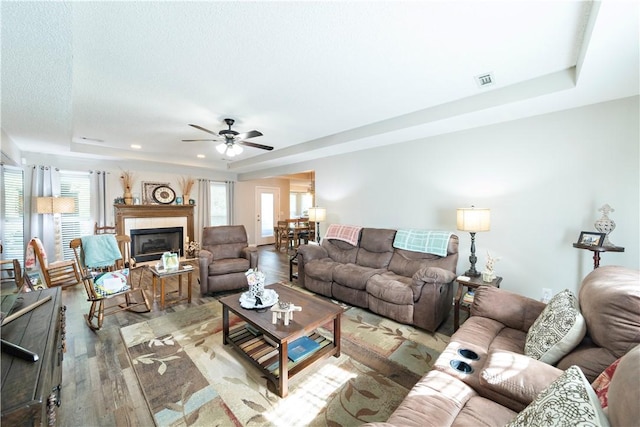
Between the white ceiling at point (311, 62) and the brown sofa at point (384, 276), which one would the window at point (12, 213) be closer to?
the white ceiling at point (311, 62)

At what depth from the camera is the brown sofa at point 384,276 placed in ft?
8.52

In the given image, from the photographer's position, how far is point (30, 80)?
6.42 ft

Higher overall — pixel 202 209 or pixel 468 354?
pixel 202 209

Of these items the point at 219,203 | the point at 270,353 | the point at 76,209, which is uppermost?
the point at 219,203

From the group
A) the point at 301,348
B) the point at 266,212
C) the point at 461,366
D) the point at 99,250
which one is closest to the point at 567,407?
the point at 461,366

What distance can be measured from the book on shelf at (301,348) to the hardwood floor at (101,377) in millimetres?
989

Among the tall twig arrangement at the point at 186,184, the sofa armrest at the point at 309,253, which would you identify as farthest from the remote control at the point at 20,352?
the tall twig arrangement at the point at 186,184

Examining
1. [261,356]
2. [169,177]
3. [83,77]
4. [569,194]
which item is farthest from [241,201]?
[569,194]

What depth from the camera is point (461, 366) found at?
1.39m

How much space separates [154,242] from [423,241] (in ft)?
19.9

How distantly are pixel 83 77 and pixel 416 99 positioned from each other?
3.23m

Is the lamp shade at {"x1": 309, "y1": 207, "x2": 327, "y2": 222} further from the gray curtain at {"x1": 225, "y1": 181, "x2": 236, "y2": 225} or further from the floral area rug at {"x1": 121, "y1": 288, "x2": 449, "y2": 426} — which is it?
the gray curtain at {"x1": 225, "y1": 181, "x2": 236, "y2": 225}

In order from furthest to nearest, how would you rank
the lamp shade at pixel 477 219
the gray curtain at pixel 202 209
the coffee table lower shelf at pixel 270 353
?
the gray curtain at pixel 202 209
the lamp shade at pixel 477 219
the coffee table lower shelf at pixel 270 353

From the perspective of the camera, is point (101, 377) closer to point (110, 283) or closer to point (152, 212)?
point (110, 283)
